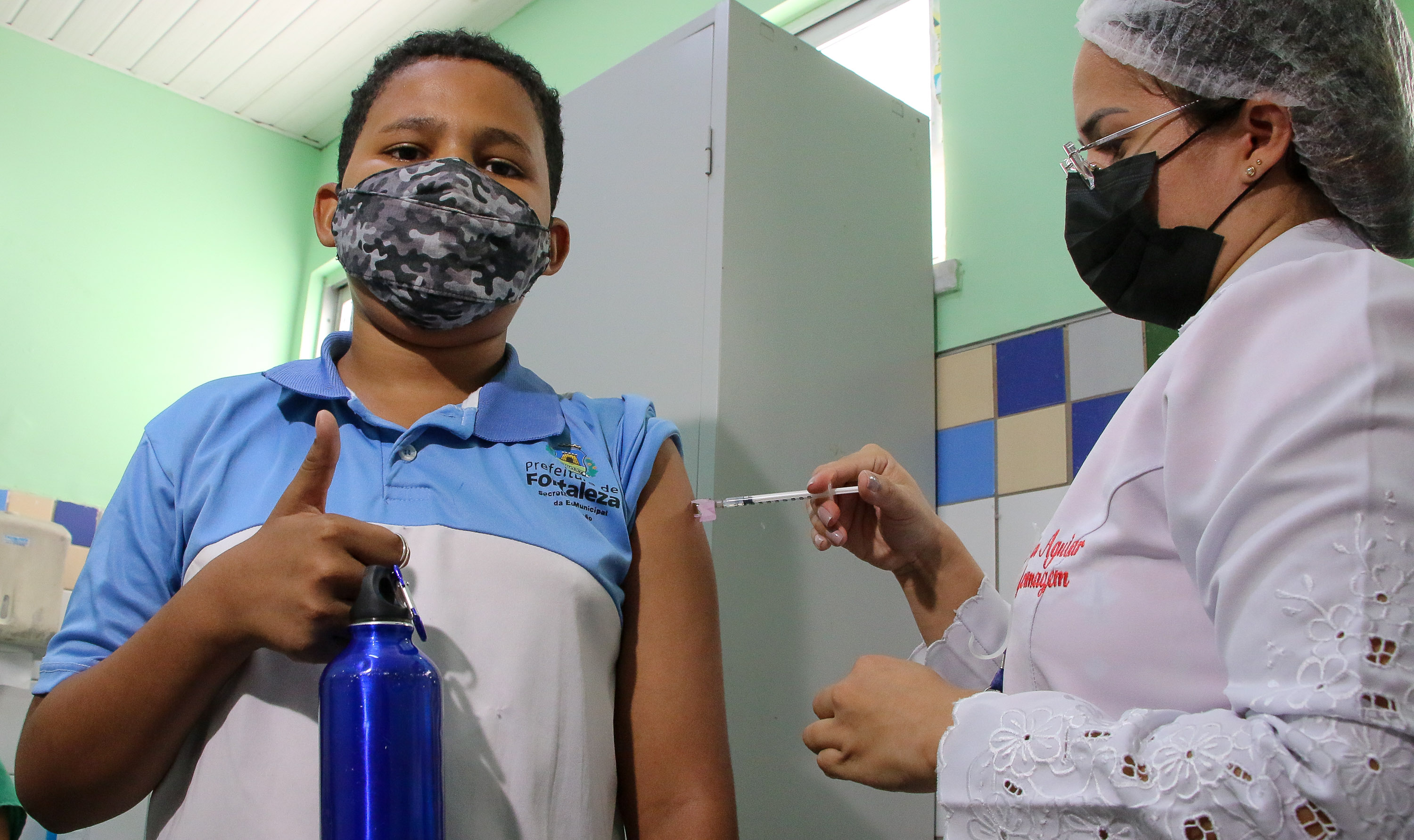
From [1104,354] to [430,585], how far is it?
117 centimetres

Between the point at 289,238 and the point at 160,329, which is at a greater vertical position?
the point at 289,238

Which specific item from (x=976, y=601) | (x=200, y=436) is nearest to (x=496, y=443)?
(x=200, y=436)

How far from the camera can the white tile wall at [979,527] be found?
5.72ft

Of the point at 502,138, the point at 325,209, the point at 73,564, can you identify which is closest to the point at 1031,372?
the point at 502,138

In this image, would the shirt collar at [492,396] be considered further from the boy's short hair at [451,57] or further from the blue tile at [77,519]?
the blue tile at [77,519]

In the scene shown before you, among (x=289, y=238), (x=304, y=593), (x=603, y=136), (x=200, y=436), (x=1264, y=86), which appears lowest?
(x=304, y=593)

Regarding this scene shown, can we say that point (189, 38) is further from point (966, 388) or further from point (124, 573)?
point (124, 573)

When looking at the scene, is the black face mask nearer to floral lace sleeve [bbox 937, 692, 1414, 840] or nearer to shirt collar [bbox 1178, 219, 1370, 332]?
shirt collar [bbox 1178, 219, 1370, 332]

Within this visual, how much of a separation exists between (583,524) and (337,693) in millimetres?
289

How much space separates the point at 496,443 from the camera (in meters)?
0.98

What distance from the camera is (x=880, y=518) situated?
3.93ft

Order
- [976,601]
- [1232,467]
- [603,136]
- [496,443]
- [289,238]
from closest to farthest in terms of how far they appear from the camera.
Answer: [1232,467] → [496,443] → [976,601] → [603,136] → [289,238]

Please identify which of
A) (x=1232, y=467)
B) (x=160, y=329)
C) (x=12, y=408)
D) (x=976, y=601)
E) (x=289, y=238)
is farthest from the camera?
(x=289, y=238)

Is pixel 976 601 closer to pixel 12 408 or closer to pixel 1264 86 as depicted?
pixel 1264 86
